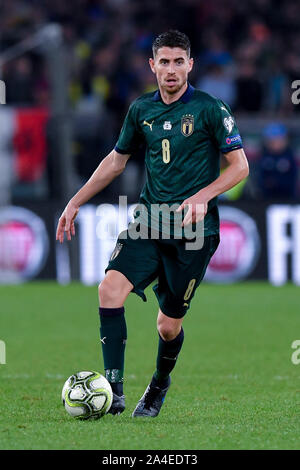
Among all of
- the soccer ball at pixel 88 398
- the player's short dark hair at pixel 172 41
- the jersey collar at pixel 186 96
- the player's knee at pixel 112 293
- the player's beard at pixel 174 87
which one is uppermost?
the player's short dark hair at pixel 172 41

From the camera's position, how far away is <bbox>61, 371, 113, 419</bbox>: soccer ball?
5.92m

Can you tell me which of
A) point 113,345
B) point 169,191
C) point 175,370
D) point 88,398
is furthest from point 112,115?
point 88,398

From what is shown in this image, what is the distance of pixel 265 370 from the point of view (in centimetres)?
850

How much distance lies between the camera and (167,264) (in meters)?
6.21

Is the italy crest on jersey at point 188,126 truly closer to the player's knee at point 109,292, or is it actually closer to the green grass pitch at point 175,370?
the player's knee at point 109,292

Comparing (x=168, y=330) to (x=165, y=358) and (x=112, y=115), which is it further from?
(x=112, y=115)

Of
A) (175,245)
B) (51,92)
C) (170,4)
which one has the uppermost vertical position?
(170,4)

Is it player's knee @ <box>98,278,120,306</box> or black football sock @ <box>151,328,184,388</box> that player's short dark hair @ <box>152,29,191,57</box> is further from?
black football sock @ <box>151,328,184,388</box>

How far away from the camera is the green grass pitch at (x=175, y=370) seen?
545cm

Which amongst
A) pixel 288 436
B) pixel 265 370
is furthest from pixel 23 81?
pixel 288 436

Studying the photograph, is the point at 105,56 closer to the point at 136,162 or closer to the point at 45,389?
the point at 136,162

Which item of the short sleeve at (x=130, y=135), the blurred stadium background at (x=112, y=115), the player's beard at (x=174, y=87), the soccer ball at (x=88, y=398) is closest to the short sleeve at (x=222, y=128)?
the player's beard at (x=174, y=87)

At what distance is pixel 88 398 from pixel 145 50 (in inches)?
579

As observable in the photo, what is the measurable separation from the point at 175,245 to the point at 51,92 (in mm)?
13095
